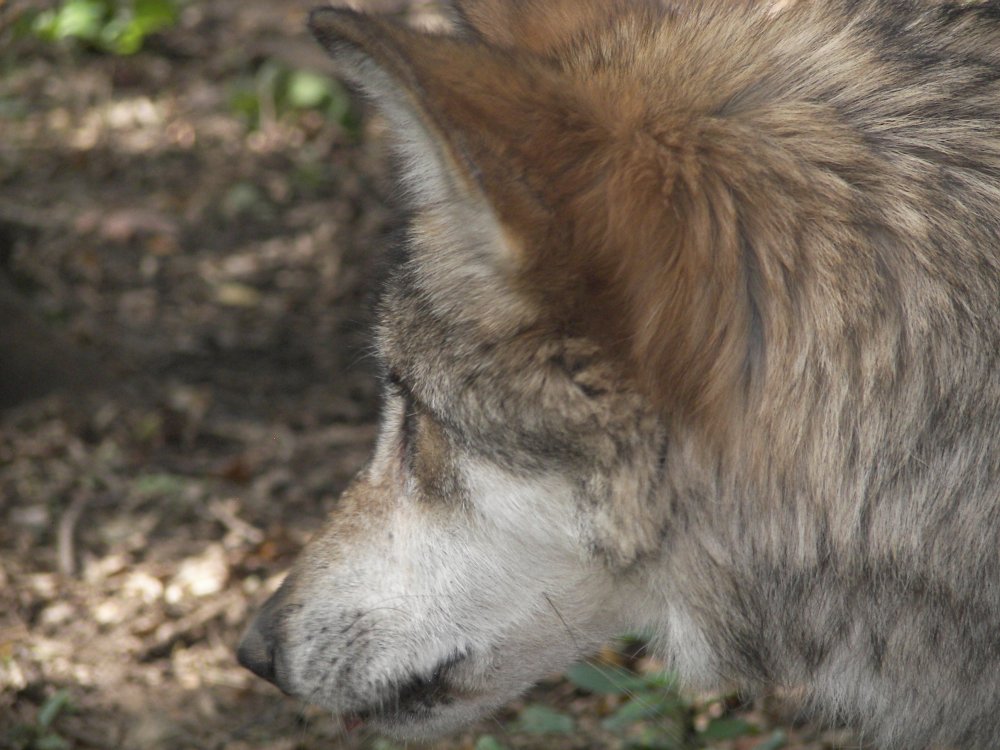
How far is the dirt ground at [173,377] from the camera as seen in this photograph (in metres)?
3.84

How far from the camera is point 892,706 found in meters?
2.42

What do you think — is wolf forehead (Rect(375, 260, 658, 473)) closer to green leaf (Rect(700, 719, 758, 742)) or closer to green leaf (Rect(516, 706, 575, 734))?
green leaf (Rect(516, 706, 575, 734))

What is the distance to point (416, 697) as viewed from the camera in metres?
2.77

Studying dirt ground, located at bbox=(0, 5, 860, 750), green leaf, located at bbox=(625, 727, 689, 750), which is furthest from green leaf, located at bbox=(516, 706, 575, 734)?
dirt ground, located at bbox=(0, 5, 860, 750)

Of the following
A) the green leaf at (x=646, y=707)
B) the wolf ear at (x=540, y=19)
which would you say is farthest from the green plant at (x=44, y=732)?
the wolf ear at (x=540, y=19)

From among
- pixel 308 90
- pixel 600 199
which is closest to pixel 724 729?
pixel 600 199

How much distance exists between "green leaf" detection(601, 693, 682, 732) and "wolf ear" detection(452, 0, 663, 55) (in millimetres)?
1771

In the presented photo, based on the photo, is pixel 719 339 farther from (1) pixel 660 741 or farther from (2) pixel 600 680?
(1) pixel 660 741

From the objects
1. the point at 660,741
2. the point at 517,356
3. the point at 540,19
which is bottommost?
the point at 660,741

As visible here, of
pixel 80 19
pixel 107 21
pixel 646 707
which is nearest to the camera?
pixel 646 707

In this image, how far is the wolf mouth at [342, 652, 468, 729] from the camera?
2707mm

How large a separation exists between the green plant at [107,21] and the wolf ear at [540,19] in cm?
629

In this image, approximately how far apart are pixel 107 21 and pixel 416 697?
23.9 feet

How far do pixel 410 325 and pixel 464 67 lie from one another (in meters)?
0.72
